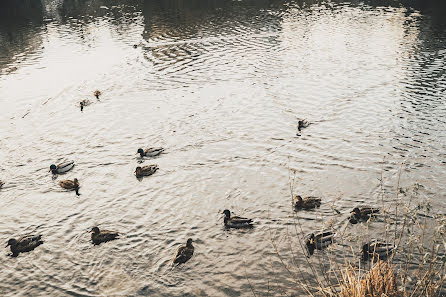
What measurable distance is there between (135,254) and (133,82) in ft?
63.4

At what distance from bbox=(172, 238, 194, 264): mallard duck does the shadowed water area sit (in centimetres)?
20

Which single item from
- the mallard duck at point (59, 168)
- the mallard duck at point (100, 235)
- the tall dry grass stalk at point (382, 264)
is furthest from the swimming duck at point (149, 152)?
the tall dry grass stalk at point (382, 264)

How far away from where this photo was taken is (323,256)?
11461 millimetres

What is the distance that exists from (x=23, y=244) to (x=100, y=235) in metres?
2.52

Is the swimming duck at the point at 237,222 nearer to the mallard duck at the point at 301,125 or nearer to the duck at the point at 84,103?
the mallard duck at the point at 301,125

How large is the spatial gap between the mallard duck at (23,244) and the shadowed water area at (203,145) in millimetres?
265

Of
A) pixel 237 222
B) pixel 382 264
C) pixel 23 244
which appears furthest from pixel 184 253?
pixel 382 264

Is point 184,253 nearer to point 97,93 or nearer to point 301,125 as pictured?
point 301,125

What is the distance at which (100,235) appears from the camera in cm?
1281

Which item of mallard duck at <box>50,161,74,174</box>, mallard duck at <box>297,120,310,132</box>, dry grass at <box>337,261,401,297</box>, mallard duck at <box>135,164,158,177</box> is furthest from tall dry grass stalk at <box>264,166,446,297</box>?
mallard duck at <box>50,161,74,174</box>

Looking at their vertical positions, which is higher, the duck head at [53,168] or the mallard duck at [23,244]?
the duck head at [53,168]

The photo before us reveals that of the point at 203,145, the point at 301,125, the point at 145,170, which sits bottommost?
the point at 203,145

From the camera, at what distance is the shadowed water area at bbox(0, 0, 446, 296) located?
12117 millimetres

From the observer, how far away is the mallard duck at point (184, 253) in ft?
38.9
